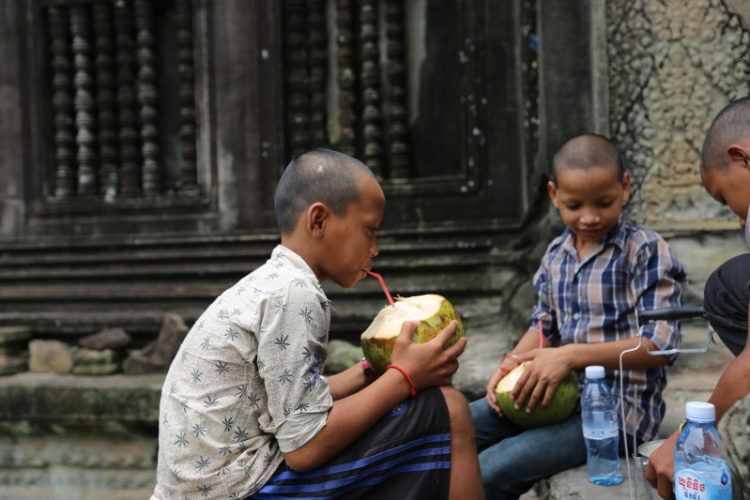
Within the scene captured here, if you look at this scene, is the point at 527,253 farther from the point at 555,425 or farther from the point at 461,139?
the point at 555,425

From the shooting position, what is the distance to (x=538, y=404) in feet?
5.81

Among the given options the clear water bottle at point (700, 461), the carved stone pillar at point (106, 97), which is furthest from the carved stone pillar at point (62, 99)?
the clear water bottle at point (700, 461)

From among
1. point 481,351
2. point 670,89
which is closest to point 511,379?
point 481,351

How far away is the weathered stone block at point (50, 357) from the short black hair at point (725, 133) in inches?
141

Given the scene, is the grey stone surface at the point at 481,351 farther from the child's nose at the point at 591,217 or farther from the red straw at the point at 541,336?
the child's nose at the point at 591,217

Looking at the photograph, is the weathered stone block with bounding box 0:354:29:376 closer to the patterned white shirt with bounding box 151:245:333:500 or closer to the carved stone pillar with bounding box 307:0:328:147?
the carved stone pillar with bounding box 307:0:328:147

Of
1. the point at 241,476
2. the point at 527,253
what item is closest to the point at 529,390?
the point at 241,476

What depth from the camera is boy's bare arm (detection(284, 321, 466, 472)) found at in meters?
1.39

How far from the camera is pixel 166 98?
14.8 feet

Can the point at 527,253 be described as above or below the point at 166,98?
below

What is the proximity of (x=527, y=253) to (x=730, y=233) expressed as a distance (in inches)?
39.9

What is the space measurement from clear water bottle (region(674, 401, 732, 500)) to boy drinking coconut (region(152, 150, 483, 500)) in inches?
19.5

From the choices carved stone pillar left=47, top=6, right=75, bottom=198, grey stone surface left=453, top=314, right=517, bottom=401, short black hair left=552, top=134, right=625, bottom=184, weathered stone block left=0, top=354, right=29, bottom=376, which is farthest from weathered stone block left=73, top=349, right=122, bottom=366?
short black hair left=552, top=134, right=625, bottom=184

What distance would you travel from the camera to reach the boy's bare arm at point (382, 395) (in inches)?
54.7
